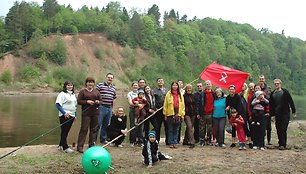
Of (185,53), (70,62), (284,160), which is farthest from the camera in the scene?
(185,53)

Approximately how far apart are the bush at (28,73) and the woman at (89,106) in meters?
55.9

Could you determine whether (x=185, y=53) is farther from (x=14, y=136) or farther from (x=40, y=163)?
(x=40, y=163)

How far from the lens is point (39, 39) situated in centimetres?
7281

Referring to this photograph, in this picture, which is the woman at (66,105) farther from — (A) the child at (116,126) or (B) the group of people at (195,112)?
(A) the child at (116,126)

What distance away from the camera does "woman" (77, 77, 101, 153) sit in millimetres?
9049

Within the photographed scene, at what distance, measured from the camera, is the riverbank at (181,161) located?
7.83 meters

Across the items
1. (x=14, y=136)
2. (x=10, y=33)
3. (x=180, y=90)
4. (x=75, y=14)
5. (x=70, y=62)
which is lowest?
(x=14, y=136)

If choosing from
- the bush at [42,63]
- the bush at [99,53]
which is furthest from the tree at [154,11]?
the bush at [42,63]

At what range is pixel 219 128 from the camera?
10.4m

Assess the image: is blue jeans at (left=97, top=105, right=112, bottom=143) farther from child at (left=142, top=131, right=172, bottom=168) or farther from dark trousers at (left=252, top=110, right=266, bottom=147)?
dark trousers at (left=252, top=110, right=266, bottom=147)

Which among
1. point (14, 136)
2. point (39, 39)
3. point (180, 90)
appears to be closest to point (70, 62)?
point (39, 39)

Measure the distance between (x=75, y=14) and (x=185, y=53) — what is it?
99.8 ft

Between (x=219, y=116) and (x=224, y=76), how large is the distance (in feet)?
5.31

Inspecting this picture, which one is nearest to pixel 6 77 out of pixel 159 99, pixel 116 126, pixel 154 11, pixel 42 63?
pixel 42 63
